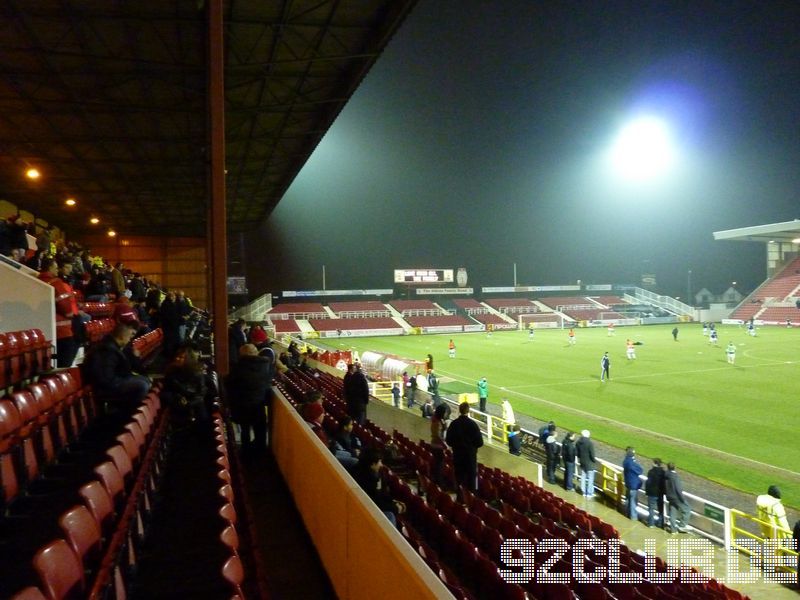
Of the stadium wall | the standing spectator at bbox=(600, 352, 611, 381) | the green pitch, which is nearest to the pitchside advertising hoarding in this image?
the stadium wall

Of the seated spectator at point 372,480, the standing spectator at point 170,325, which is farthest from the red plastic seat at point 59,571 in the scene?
the standing spectator at point 170,325

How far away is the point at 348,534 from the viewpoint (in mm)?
3078

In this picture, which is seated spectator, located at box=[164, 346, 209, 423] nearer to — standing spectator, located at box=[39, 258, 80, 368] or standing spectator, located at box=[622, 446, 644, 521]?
standing spectator, located at box=[39, 258, 80, 368]

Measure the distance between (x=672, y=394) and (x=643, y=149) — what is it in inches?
1975

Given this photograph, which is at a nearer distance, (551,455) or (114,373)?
(114,373)

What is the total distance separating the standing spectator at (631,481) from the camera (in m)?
9.33

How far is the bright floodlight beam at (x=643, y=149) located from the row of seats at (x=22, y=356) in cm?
6468

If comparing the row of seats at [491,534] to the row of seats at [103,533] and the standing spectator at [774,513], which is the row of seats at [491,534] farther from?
the standing spectator at [774,513]

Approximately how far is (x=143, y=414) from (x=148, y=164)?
18.9 meters

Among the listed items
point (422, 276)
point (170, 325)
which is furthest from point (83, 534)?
point (422, 276)

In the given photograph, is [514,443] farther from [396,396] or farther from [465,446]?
[396,396]

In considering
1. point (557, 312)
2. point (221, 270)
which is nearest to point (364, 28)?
point (221, 270)

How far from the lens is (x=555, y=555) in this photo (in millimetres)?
4664

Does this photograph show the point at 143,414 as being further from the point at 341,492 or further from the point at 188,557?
the point at 341,492
